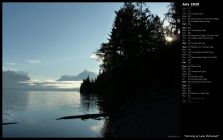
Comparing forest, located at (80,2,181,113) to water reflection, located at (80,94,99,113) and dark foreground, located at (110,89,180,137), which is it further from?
water reflection, located at (80,94,99,113)

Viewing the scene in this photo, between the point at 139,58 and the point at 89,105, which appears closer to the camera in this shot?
the point at 139,58

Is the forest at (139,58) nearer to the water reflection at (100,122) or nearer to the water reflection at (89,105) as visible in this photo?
the water reflection at (100,122)

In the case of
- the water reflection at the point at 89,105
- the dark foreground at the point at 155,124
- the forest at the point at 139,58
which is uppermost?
the forest at the point at 139,58

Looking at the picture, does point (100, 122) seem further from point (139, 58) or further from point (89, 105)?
point (89, 105)

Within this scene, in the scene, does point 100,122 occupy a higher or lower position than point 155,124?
lower

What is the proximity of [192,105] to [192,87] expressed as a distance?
22.6 inches

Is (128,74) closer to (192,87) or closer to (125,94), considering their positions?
(125,94)

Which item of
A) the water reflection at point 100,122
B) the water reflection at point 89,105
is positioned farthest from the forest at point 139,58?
the water reflection at point 89,105

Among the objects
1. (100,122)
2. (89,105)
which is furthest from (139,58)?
(89,105)

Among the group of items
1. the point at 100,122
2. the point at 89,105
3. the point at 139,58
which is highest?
the point at 139,58

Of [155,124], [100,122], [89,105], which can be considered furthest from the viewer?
[89,105]

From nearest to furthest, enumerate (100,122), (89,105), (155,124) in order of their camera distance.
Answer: (155,124), (100,122), (89,105)

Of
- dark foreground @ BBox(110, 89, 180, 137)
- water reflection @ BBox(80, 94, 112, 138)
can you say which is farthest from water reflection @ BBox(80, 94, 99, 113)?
dark foreground @ BBox(110, 89, 180, 137)

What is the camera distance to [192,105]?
871 centimetres
